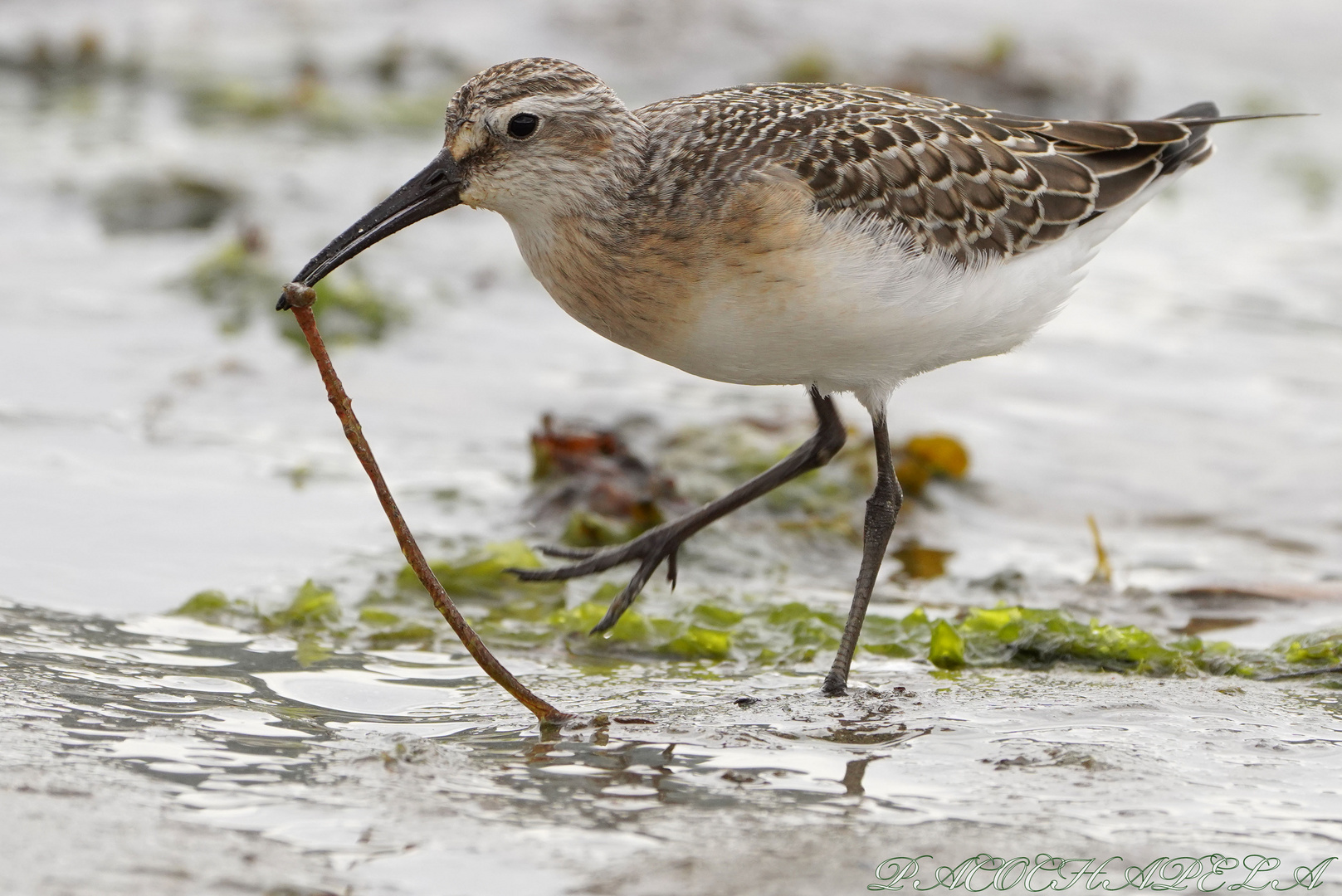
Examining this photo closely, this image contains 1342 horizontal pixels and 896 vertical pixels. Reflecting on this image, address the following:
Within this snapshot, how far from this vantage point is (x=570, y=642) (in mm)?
5965

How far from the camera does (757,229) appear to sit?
5.26m

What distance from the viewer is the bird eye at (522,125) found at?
5480 millimetres

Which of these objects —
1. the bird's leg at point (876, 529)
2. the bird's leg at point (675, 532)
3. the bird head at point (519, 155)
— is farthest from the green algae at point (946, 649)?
the bird head at point (519, 155)

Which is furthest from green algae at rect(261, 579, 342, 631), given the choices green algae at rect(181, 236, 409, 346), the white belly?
green algae at rect(181, 236, 409, 346)

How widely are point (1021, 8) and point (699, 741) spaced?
15.5m

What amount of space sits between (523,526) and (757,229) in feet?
8.40

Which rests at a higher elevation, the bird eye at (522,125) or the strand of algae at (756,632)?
the bird eye at (522,125)

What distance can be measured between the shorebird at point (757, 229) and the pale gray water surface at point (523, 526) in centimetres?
94

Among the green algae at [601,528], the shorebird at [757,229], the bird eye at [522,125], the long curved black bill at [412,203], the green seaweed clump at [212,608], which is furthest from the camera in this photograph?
the green algae at [601,528]

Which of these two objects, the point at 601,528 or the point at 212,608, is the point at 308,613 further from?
the point at 601,528

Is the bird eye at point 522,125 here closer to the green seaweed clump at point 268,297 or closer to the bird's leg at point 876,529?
the bird's leg at point 876,529

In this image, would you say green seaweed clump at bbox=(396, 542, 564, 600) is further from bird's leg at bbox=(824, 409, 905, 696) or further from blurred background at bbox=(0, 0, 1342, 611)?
bird's leg at bbox=(824, 409, 905, 696)

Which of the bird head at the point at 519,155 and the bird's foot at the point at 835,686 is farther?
the bird head at the point at 519,155

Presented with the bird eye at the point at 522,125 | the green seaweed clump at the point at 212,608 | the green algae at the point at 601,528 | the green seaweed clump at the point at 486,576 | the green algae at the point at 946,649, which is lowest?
the green algae at the point at 946,649
